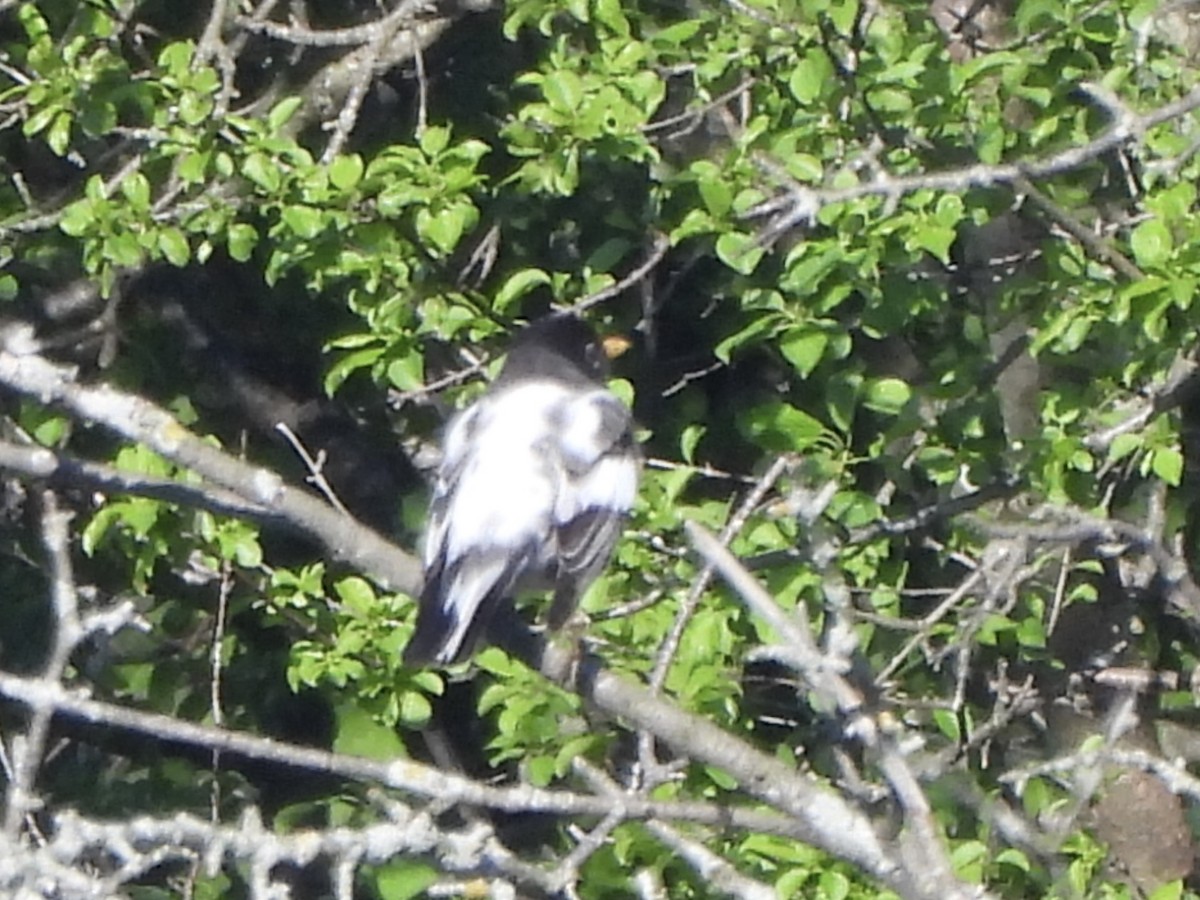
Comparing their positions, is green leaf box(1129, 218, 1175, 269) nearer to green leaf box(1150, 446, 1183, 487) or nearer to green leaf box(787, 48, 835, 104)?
green leaf box(1150, 446, 1183, 487)

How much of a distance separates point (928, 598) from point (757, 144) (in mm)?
965

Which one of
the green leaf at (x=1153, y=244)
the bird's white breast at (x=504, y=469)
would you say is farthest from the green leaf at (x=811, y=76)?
the bird's white breast at (x=504, y=469)

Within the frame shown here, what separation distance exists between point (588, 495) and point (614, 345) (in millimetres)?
639

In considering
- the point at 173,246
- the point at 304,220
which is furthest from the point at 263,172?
the point at 173,246

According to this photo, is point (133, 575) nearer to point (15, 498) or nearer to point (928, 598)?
point (15, 498)

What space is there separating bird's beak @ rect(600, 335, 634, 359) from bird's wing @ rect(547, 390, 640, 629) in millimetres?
346

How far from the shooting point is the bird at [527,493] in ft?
10.2

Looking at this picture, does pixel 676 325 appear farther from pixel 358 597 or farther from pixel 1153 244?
pixel 1153 244

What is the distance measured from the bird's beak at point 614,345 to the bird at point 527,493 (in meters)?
0.15

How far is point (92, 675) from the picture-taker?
409 cm

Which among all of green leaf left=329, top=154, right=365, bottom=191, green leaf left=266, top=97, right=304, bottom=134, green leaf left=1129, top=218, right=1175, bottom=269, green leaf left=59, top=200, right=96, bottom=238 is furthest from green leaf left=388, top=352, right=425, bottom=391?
green leaf left=1129, top=218, right=1175, bottom=269

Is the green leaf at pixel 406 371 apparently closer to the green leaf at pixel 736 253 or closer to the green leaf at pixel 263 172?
the green leaf at pixel 263 172

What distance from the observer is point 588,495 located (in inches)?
132

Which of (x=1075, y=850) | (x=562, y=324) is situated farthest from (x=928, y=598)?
(x=562, y=324)
